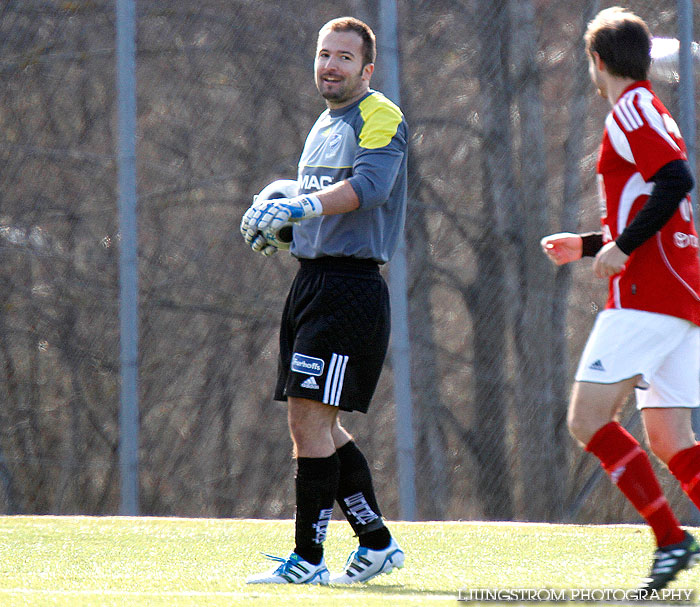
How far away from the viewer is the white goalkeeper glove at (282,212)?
3438 millimetres

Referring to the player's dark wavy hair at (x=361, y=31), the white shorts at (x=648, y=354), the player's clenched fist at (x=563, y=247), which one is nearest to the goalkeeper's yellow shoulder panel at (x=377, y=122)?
the player's dark wavy hair at (x=361, y=31)

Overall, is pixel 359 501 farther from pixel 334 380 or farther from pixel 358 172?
pixel 358 172

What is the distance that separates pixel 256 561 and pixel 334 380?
96 centimetres

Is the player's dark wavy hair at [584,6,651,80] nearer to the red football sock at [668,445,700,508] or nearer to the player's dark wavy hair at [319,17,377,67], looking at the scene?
the player's dark wavy hair at [319,17,377,67]

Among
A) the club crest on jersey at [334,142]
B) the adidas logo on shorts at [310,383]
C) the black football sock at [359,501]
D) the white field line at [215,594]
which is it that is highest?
the club crest on jersey at [334,142]

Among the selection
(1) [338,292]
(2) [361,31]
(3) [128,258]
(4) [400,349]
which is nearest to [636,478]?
(1) [338,292]

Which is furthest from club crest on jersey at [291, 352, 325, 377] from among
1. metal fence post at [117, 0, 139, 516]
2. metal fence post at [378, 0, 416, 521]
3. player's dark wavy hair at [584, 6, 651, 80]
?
metal fence post at [117, 0, 139, 516]

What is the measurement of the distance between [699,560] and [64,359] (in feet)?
14.0

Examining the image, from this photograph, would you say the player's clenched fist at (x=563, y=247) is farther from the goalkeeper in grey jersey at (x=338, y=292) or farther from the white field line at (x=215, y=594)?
the white field line at (x=215, y=594)

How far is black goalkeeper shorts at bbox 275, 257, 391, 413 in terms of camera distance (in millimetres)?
3602

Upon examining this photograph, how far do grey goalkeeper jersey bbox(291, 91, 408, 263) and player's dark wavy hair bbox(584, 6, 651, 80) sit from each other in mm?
740

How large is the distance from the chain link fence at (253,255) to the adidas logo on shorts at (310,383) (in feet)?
8.03

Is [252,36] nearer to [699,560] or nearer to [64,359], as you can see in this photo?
[64,359]

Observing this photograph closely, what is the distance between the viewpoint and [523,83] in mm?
6039
